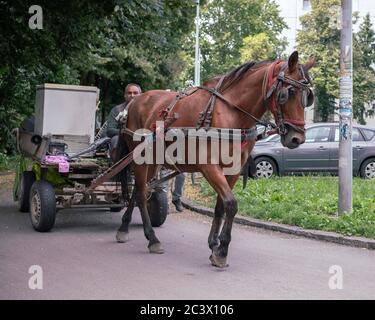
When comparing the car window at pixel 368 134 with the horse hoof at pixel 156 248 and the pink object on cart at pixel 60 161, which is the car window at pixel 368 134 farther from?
the horse hoof at pixel 156 248

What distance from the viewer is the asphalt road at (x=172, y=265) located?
5613 mm

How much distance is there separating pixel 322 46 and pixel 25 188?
36559 millimetres

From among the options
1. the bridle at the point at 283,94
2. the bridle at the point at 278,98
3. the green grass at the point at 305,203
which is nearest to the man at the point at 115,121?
the bridle at the point at 278,98

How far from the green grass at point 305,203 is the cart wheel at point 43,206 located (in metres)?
3.37

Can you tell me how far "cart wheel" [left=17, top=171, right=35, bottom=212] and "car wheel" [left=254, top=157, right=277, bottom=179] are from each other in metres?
7.19

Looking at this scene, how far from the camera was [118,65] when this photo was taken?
25.5m

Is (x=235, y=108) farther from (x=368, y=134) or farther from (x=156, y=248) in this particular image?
(x=368, y=134)

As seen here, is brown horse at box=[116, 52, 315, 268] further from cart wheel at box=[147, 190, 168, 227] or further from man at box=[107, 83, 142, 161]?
cart wheel at box=[147, 190, 168, 227]

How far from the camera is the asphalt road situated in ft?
18.4

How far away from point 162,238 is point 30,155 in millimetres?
2794

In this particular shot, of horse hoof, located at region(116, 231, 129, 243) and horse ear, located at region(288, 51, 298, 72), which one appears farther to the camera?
horse hoof, located at region(116, 231, 129, 243)

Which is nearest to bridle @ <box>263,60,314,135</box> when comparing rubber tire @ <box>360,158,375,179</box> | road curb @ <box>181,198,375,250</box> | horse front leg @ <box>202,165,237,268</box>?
horse front leg @ <box>202,165,237,268</box>

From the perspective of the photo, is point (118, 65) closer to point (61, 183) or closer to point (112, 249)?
point (61, 183)

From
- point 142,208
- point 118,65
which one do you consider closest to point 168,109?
point 142,208
